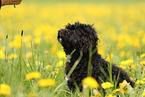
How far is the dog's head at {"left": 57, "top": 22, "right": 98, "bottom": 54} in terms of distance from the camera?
2.71 meters

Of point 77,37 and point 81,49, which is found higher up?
point 77,37

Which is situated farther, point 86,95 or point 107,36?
point 107,36

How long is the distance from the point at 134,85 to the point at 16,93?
1.63 metres

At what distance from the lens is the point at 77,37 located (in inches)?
110

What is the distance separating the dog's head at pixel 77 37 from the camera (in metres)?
2.71

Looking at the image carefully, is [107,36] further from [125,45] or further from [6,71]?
[6,71]

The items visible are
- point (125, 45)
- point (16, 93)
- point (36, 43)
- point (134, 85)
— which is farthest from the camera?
point (125, 45)

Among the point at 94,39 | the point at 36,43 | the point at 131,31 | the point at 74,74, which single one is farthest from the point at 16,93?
the point at 131,31

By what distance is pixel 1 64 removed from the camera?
3.27 m

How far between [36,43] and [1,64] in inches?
54.8

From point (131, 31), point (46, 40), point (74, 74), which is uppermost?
point (131, 31)

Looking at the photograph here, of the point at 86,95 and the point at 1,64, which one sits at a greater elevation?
the point at 1,64

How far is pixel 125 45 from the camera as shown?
5.98 metres

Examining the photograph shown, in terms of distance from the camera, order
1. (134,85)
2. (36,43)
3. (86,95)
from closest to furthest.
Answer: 1. (86,95)
2. (134,85)
3. (36,43)
